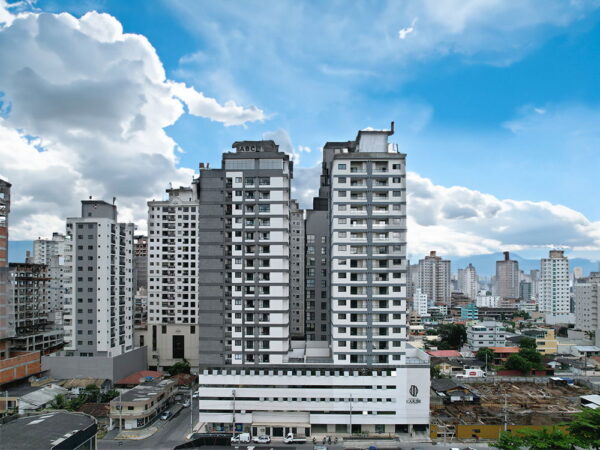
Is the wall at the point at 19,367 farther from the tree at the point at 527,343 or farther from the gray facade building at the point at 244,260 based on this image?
the tree at the point at 527,343

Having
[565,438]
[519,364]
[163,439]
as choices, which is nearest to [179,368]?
[163,439]

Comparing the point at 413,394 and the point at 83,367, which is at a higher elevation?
the point at 413,394

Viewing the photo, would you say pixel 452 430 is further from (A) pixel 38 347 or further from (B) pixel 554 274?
(B) pixel 554 274

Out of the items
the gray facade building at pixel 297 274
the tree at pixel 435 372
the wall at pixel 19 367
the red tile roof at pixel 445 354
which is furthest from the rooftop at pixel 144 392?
the red tile roof at pixel 445 354

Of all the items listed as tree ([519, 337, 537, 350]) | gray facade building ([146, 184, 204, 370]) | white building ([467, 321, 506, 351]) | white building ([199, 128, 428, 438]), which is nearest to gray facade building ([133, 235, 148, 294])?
gray facade building ([146, 184, 204, 370])

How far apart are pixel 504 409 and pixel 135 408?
1879 inches

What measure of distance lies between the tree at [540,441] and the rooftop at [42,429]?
115ft

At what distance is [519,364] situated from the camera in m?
76.1

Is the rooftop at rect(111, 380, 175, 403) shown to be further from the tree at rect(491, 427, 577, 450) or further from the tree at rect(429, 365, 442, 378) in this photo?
the tree at rect(429, 365, 442, 378)

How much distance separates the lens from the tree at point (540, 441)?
114ft

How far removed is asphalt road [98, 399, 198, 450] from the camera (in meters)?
45.0

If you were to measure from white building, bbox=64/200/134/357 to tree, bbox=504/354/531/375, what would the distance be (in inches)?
2685

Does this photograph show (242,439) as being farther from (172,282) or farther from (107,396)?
(172,282)

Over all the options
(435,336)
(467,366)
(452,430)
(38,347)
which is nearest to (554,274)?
(435,336)
